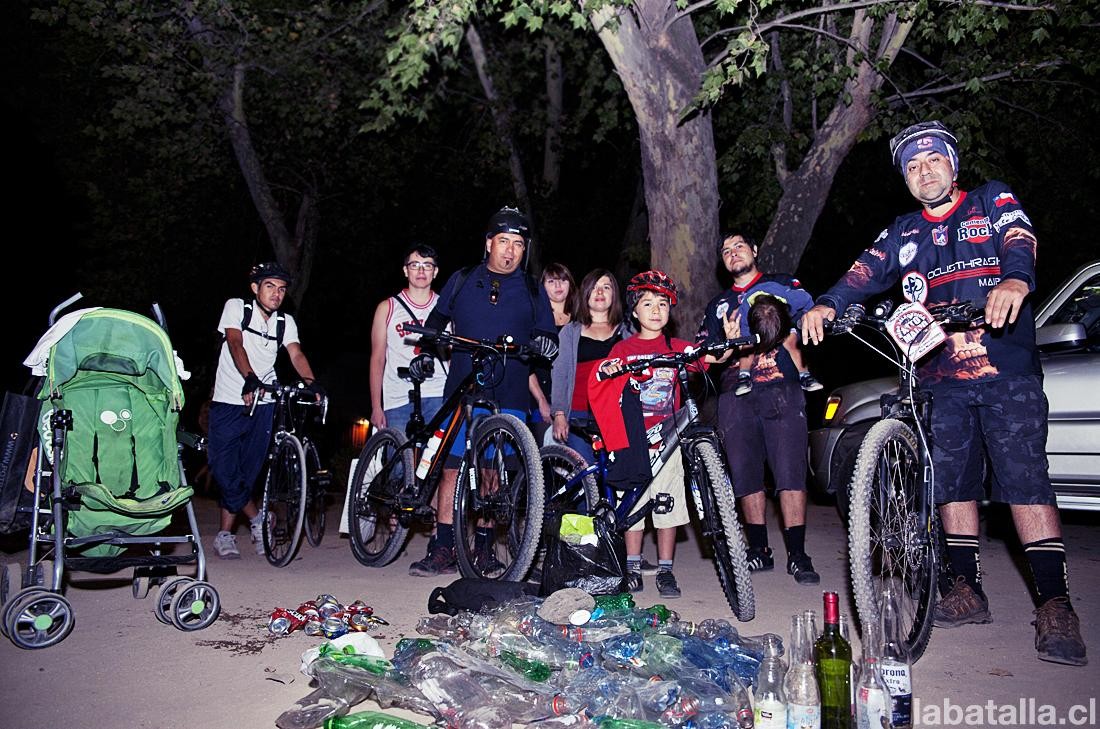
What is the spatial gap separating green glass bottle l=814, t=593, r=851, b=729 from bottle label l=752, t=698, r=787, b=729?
19 centimetres

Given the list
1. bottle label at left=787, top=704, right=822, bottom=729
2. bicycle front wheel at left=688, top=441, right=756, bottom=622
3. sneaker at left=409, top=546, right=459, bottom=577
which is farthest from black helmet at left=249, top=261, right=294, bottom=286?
bottle label at left=787, top=704, right=822, bottom=729

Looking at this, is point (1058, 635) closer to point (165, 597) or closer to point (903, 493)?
point (903, 493)

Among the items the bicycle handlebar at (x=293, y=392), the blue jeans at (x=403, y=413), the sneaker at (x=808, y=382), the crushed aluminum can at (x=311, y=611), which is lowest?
the crushed aluminum can at (x=311, y=611)

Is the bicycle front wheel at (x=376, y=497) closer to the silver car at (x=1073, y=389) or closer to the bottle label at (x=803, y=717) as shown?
the silver car at (x=1073, y=389)

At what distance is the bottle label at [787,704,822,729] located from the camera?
3.32 metres

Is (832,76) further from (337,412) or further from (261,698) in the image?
(337,412)

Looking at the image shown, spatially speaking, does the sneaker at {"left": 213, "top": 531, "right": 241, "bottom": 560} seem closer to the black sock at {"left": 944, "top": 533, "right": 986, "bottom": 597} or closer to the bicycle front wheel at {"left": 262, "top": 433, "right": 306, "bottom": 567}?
the bicycle front wheel at {"left": 262, "top": 433, "right": 306, "bottom": 567}

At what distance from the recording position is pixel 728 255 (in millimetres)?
6312

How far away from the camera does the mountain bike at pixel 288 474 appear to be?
269 inches

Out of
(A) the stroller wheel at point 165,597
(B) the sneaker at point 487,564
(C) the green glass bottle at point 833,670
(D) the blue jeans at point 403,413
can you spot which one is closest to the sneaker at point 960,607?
(C) the green glass bottle at point 833,670

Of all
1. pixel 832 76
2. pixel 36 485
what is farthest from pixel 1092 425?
pixel 36 485

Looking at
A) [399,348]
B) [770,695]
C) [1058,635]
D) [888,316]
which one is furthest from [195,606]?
[1058,635]

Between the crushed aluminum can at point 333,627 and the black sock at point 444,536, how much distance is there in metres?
1.56

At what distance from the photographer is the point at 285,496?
6.97 m
